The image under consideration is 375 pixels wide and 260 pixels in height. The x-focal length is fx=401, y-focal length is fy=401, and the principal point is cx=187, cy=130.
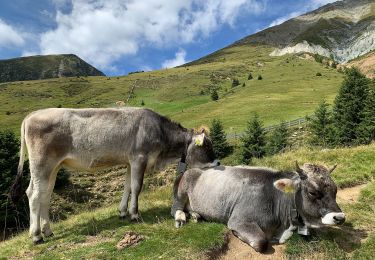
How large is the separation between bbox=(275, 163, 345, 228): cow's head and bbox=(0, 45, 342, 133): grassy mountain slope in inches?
2135

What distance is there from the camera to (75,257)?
8602 mm

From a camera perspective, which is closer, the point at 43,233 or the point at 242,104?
the point at 43,233

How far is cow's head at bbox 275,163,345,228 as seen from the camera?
8.12 m

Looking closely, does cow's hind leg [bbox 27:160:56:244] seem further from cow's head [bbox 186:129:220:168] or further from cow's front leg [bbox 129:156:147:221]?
cow's head [bbox 186:129:220:168]

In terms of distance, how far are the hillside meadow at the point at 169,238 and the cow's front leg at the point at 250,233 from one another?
0.30 meters

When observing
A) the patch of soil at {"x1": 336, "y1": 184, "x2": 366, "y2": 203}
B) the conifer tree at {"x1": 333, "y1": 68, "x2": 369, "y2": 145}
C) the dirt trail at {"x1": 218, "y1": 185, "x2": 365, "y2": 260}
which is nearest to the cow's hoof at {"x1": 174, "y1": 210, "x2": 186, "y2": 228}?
the dirt trail at {"x1": 218, "y1": 185, "x2": 365, "y2": 260}

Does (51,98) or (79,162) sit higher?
(51,98)

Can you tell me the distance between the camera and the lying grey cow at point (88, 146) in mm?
10289

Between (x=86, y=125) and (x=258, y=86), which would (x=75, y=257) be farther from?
(x=258, y=86)

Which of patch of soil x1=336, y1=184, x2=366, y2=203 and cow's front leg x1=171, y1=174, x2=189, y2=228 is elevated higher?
cow's front leg x1=171, y1=174, x2=189, y2=228

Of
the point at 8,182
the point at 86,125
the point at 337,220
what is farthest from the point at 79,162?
the point at 8,182

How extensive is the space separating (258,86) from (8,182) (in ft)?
268

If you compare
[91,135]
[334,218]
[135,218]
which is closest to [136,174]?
[135,218]

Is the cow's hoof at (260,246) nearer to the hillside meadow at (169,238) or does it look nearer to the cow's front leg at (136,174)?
the hillside meadow at (169,238)
